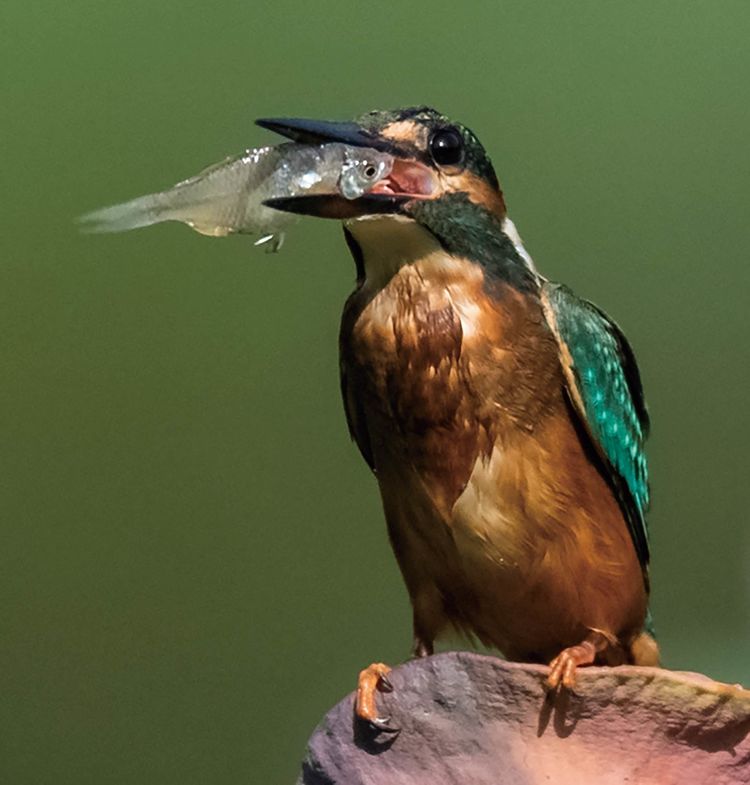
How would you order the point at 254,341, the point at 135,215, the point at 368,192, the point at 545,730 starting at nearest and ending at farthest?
1. the point at 545,730
2. the point at 368,192
3. the point at 135,215
4. the point at 254,341

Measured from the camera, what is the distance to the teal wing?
121 cm

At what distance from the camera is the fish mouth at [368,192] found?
109 cm

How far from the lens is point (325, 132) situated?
1.11 meters

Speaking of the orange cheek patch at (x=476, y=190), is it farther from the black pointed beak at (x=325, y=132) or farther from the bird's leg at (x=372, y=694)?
the bird's leg at (x=372, y=694)

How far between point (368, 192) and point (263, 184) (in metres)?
0.11

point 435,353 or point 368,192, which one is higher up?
point 368,192

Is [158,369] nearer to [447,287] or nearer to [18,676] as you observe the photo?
[18,676]

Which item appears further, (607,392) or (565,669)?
(607,392)

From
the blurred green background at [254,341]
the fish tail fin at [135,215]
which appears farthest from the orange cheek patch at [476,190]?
the blurred green background at [254,341]

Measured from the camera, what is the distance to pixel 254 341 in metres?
1.79

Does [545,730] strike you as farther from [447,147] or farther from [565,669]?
[447,147]

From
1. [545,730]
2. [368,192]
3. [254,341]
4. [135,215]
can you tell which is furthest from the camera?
[254,341]

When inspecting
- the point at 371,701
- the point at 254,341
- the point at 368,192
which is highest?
the point at 368,192

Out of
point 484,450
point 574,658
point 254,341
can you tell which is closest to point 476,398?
point 484,450
